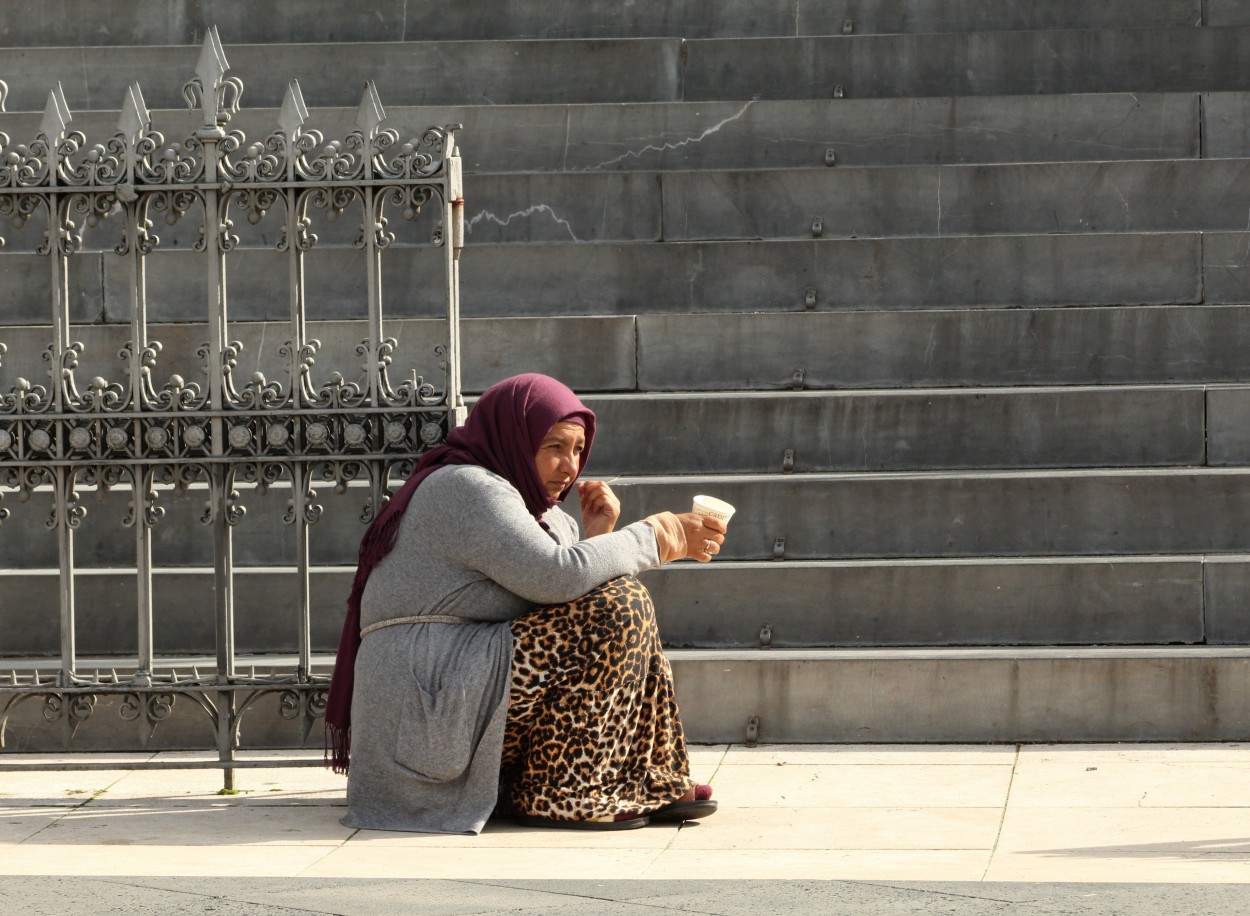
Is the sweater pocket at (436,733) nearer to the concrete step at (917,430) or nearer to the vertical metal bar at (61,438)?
the vertical metal bar at (61,438)

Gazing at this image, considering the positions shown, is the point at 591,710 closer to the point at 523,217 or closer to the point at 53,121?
the point at 53,121

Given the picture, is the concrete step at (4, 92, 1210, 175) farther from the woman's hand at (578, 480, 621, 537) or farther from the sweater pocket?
the sweater pocket

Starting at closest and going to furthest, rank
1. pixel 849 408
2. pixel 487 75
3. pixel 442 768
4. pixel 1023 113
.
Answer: pixel 442 768
pixel 849 408
pixel 1023 113
pixel 487 75

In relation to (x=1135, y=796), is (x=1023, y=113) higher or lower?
higher

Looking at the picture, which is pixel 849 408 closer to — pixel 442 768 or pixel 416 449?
pixel 416 449

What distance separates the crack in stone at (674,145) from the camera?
9289 millimetres

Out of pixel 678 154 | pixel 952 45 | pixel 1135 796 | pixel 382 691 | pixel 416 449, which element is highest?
pixel 952 45

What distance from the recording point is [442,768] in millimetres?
5316

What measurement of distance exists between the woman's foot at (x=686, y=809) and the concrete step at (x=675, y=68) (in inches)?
206

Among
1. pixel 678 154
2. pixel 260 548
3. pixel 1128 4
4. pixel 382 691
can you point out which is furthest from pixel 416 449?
pixel 1128 4

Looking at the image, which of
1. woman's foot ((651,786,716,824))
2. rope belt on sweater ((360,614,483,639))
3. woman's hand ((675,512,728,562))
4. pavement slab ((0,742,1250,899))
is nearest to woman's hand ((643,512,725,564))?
woman's hand ((675,512,728,562))

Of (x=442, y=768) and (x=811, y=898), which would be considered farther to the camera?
(x=442, y=768)

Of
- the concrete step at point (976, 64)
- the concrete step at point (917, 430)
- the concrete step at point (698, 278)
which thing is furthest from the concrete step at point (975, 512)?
the concrete step at point (976, 64)

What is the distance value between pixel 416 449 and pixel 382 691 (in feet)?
2.80
